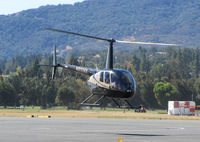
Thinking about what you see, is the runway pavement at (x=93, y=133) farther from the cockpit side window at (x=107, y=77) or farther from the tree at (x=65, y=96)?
the tree at (x=65, y=96)

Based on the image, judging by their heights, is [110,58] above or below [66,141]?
above

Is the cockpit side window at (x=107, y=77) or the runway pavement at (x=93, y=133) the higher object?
the cockpit side window at (x=107, y=77)

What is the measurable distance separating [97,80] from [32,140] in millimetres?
14191

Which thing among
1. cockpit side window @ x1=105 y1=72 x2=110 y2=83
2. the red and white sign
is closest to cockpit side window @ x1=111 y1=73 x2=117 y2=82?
cockpit side window @ x1=105 y1=72 x2=110 y2=83

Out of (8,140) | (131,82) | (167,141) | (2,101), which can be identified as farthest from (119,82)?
(2,101)

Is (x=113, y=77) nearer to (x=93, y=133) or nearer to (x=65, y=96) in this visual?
(x=93, y=133)

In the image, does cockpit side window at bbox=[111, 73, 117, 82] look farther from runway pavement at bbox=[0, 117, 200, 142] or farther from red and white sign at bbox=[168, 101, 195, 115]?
red and white sign at bbox=[168, 101, 195, 115]

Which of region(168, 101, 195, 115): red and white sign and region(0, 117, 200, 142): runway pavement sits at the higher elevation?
region(0, 117, 200, 142): runway pavement

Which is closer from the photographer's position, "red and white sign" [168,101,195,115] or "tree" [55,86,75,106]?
"red and white sign" [168,101,195,115]

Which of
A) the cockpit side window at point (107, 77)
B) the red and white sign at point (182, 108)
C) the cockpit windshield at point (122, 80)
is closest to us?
the cockpit windshield at point (122, 80)

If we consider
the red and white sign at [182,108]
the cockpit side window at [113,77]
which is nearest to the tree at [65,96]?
the red and white sign at [182,108]

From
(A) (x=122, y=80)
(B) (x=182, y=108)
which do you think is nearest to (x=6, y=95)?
(B) (x=182, y=108)

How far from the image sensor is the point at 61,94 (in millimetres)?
186250

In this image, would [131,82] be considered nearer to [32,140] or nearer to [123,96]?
[123,96]
